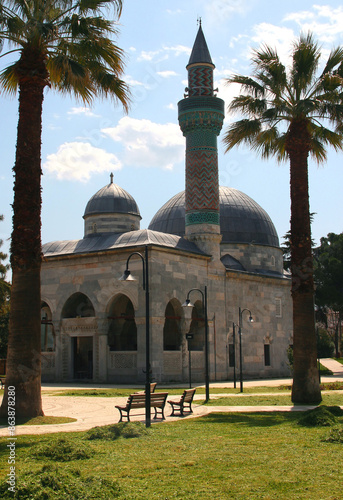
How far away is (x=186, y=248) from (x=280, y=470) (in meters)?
26.1

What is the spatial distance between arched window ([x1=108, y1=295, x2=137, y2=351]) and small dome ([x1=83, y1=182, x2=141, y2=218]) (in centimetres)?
671

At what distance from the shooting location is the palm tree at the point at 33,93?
14375 mm

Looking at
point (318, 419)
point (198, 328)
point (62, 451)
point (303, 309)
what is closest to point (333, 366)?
point (198, 328)

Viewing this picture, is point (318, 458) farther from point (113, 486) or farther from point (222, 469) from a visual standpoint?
point (113, 486)

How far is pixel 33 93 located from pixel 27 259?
4.25 m

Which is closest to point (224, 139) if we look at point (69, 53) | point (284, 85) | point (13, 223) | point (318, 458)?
point (284, 85)

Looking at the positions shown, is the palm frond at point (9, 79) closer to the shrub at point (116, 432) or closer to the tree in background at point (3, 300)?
the shrub at point (116, 432)

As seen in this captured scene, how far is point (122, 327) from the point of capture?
115 ft

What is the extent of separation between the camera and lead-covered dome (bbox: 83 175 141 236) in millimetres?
39375

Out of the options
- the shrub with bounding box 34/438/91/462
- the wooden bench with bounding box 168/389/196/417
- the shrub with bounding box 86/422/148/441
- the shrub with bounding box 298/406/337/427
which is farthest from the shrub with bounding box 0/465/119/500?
the wooden bench with bounding box 168/389/196/417

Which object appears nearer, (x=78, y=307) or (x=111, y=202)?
(x=78, y=307)

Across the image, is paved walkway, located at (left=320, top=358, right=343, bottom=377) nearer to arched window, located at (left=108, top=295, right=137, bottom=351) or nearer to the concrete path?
arched window, located at (left=108, top=295, right=137, bottom=351)

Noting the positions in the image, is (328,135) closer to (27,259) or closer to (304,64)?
(304,64)

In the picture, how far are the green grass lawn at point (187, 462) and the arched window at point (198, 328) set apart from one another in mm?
20819
